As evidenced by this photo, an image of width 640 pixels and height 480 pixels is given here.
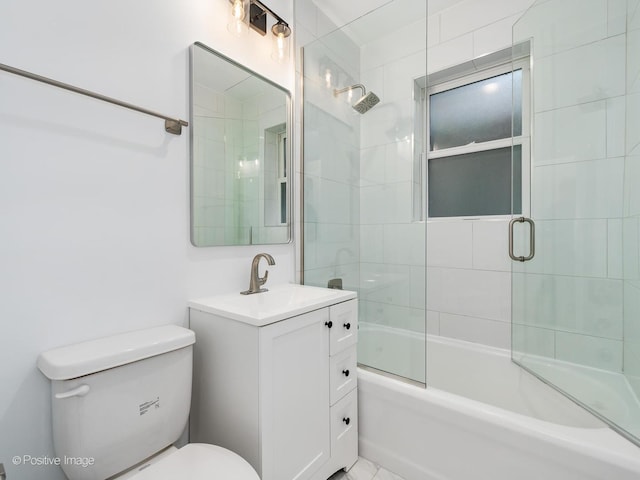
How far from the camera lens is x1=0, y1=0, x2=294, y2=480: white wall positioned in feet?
2.70

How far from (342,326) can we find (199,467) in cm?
72

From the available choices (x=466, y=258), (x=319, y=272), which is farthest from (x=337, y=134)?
(x=466, y=258)

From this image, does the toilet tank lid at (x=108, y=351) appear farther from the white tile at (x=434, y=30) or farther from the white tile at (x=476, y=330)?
the white tile at (x=434, y=30)

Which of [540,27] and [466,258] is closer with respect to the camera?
[540,27]

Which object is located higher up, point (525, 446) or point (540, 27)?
point (540, 27)

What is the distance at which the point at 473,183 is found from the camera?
80.6 inches

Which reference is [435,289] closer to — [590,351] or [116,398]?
[590,351]

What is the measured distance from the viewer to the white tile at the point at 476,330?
1813 millimetres

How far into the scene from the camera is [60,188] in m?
0.90

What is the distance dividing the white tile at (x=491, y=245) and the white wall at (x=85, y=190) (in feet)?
5.42

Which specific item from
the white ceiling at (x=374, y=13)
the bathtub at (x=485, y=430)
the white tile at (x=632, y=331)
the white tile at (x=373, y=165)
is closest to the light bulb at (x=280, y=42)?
the white ceiling at (x=374, y=13)

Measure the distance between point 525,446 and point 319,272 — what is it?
1.22 meters

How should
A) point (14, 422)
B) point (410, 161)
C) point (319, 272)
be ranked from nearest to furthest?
1. point (14, 422)
2. point (410, 161)
3. point (319, 272)

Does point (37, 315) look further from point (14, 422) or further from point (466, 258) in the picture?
point (466, 258)
